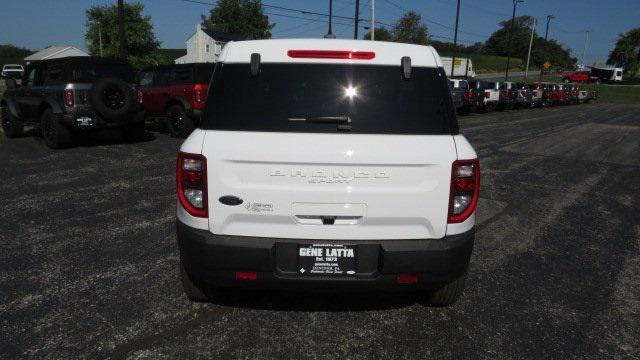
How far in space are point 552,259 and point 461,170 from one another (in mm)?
2357

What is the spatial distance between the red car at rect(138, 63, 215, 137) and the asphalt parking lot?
4712 millimetres

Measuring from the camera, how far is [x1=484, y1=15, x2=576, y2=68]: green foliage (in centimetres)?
13338

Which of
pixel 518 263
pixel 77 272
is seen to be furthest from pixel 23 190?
pixel 518 263

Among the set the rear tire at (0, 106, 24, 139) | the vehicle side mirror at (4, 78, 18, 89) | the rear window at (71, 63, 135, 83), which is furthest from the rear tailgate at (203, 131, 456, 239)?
the rear tire at (0, 106, 24, 139)

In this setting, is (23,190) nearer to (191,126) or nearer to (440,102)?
(191,126)

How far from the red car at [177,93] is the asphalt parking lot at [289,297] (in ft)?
15.5

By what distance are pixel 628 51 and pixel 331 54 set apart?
408 ft

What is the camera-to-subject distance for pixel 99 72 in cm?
948

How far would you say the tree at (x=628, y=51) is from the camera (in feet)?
323

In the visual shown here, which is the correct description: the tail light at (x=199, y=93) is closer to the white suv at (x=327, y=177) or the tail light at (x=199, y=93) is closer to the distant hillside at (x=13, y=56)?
the white suv at (x=327, y=177)

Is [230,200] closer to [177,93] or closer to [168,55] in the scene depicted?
[177,93]

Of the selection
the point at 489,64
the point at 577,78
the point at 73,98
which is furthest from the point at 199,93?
the point at 489,64

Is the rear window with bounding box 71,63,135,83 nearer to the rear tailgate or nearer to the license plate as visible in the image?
the rear tailgate

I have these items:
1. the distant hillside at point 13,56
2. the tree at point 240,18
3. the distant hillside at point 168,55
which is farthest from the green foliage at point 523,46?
the distant hillside at point 13,56
